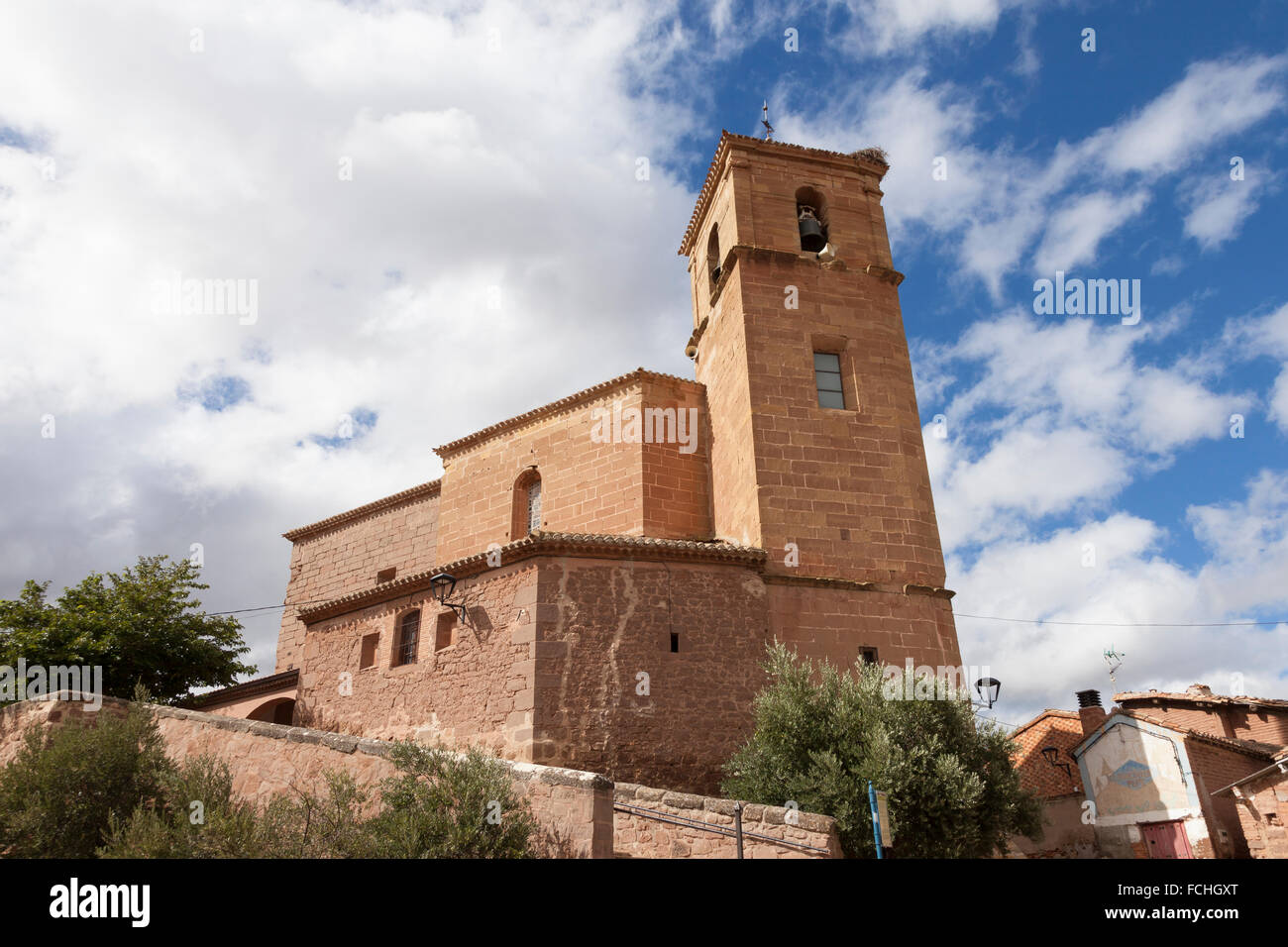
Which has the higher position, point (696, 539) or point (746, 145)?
point (746, 145)

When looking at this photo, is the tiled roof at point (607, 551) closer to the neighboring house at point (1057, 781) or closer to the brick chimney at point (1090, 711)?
the neighboring house at point (1057, 781)

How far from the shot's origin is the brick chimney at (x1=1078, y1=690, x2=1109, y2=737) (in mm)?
19266

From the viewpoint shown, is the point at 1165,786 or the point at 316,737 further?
the point at 1165,786

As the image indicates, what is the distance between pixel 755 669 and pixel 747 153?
11247 mm

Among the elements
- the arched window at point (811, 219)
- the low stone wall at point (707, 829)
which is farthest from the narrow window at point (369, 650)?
the arched window at point (811, 219)

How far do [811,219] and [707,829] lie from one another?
13411mm

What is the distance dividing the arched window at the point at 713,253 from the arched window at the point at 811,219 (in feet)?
6.14

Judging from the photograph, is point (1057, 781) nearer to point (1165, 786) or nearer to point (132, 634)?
point (1165, 786)

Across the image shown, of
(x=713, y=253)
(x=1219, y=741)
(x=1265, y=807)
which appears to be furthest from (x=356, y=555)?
(x=1265, y=807)

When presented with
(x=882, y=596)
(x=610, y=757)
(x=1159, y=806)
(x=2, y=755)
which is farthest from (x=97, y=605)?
(x=1159, y=806)

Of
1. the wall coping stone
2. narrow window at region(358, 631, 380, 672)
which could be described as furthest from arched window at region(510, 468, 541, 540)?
the wall coping stone

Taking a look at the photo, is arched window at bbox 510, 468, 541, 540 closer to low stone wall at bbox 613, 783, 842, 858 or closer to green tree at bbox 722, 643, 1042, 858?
green tree at bbox 722, 643, 1042, 858

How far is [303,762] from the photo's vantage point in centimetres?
1029

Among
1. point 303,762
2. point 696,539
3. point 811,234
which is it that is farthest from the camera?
point 811,234
